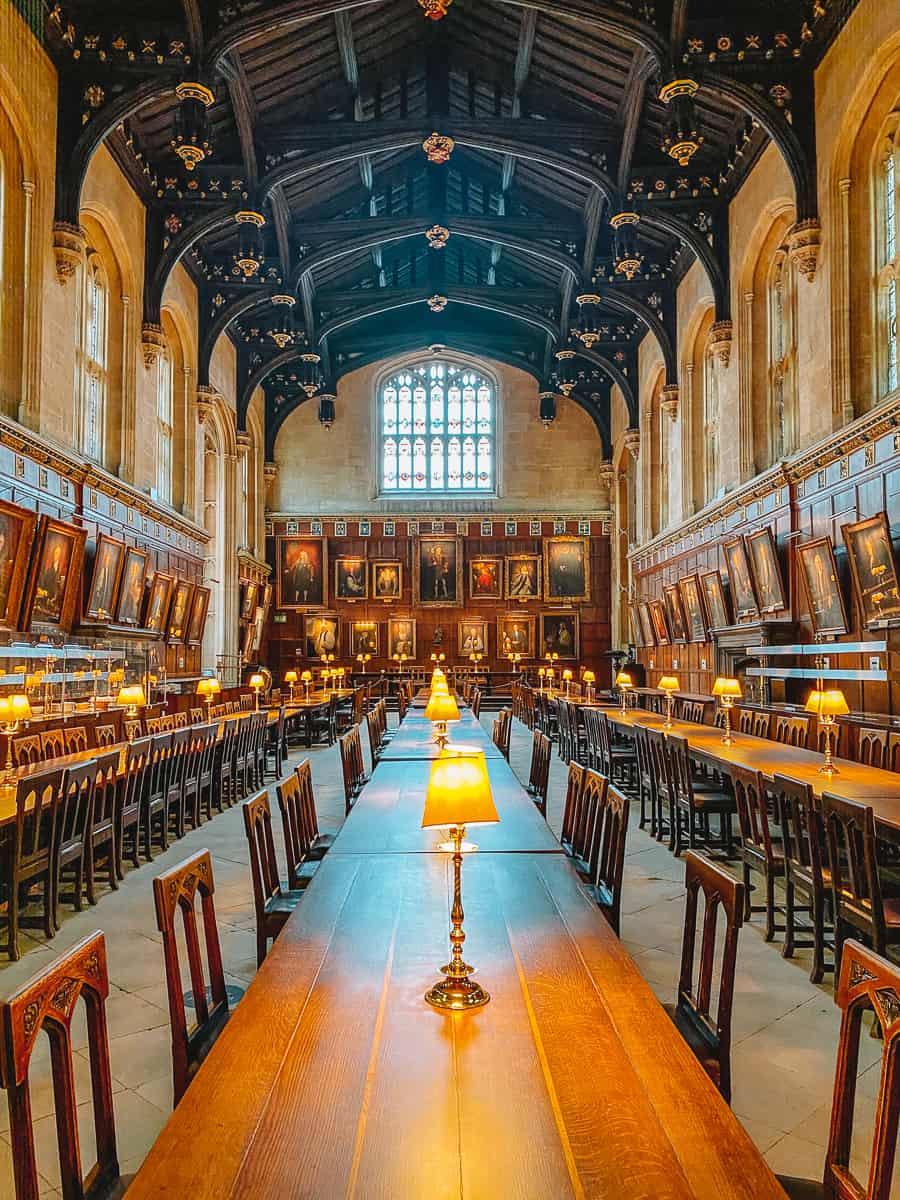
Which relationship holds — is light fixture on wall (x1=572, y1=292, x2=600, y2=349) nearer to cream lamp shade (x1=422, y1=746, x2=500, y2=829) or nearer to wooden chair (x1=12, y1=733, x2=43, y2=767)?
wooden chair (x1=12, y1=733, x2=43, y2=767)

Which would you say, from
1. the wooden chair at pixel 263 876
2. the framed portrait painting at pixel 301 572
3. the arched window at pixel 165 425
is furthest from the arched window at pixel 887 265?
the framed portrait painting at pixel 301 572

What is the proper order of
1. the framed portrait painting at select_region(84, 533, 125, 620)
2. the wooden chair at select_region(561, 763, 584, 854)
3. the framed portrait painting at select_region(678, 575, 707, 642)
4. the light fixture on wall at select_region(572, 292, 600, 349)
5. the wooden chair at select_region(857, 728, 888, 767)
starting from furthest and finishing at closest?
the light fixture on wall at select_region(572, 292, 600, 349)
the framed portrait painting at select_region(678, 575, 707, 642)
the framed portrait painting at select_region(84, 533, 125, 620)
the wooden chair at select_region(857, 728, 888, 767)
the wooden chair at select_region(561, 763, 584, 854)

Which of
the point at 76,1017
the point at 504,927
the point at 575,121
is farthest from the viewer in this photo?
the point at 575,121

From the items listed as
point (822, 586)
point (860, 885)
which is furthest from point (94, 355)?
point (860, 885)

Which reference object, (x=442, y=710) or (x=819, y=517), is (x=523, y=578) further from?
(x=442, y=710)

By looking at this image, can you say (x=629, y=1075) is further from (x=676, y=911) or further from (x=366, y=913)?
(x=676, y=911)

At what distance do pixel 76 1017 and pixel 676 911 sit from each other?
3438 mm

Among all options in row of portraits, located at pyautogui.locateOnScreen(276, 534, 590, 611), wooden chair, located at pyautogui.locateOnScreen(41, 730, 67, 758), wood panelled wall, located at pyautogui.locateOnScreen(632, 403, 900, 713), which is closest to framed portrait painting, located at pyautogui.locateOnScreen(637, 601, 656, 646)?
wood panelled wall, located at pyautogui.locateOnScreen(632, 403, 900, 713)

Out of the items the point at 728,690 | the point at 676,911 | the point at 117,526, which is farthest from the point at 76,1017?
the point at 117,526

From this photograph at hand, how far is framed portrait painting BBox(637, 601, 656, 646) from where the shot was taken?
19.8 m

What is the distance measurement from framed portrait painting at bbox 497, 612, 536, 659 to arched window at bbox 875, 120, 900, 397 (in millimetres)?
17366

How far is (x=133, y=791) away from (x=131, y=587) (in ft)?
26.1

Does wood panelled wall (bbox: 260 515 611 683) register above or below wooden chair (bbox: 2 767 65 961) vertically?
above

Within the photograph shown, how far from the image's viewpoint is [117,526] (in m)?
13.8
